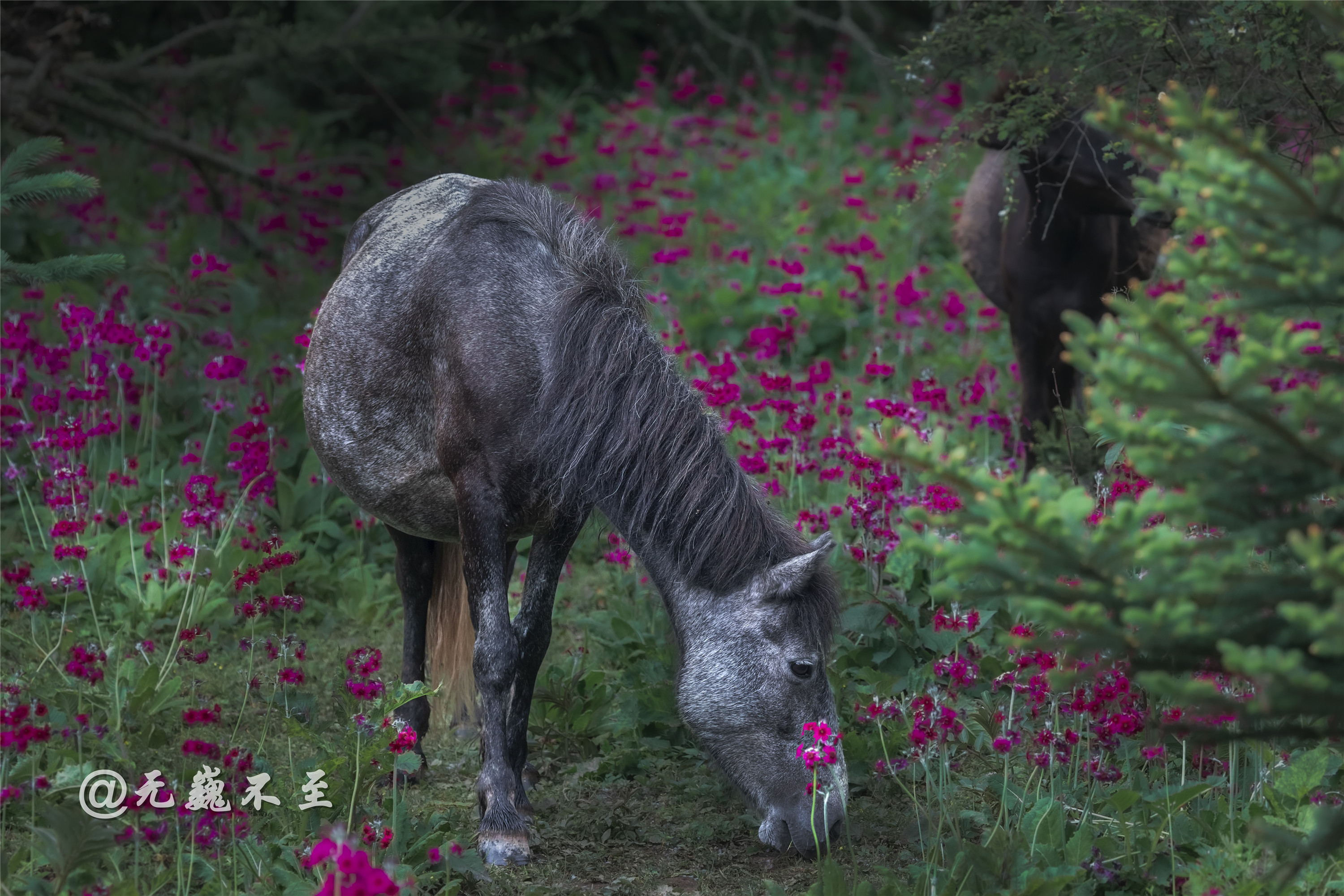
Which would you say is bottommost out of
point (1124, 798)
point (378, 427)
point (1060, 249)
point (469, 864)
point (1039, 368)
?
point (469, 864)

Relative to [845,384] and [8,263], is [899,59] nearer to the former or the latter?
[845,384]

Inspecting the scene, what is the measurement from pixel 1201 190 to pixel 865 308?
6.91 meters

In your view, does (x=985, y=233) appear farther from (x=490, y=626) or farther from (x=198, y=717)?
(x=198, y=717)

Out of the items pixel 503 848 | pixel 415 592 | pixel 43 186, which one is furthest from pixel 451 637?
pixel 43 186

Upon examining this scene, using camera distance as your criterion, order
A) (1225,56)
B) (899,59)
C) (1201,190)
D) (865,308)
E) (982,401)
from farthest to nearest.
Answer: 1. (865,308)
2. (982,401)
3. (899,59)
4. (1225,56)
5. (1201,190)

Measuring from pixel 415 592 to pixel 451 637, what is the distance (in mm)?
243

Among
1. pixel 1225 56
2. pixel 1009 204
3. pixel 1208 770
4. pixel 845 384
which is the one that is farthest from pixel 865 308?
pixel 1208 770

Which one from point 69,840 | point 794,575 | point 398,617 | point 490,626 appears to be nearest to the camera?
point 69,840

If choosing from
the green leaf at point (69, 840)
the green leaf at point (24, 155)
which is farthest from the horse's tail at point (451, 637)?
the green leaf at point (24, 155)

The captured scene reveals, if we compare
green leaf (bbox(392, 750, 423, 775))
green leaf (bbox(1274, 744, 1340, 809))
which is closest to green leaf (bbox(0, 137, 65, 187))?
green leaf (bbox(392, 750, 423, 775))

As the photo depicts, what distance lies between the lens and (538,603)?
427 cm

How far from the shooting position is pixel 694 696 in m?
3.87

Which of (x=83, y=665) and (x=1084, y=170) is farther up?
(x=1084, y=170)

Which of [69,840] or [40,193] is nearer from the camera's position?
[69,840]
